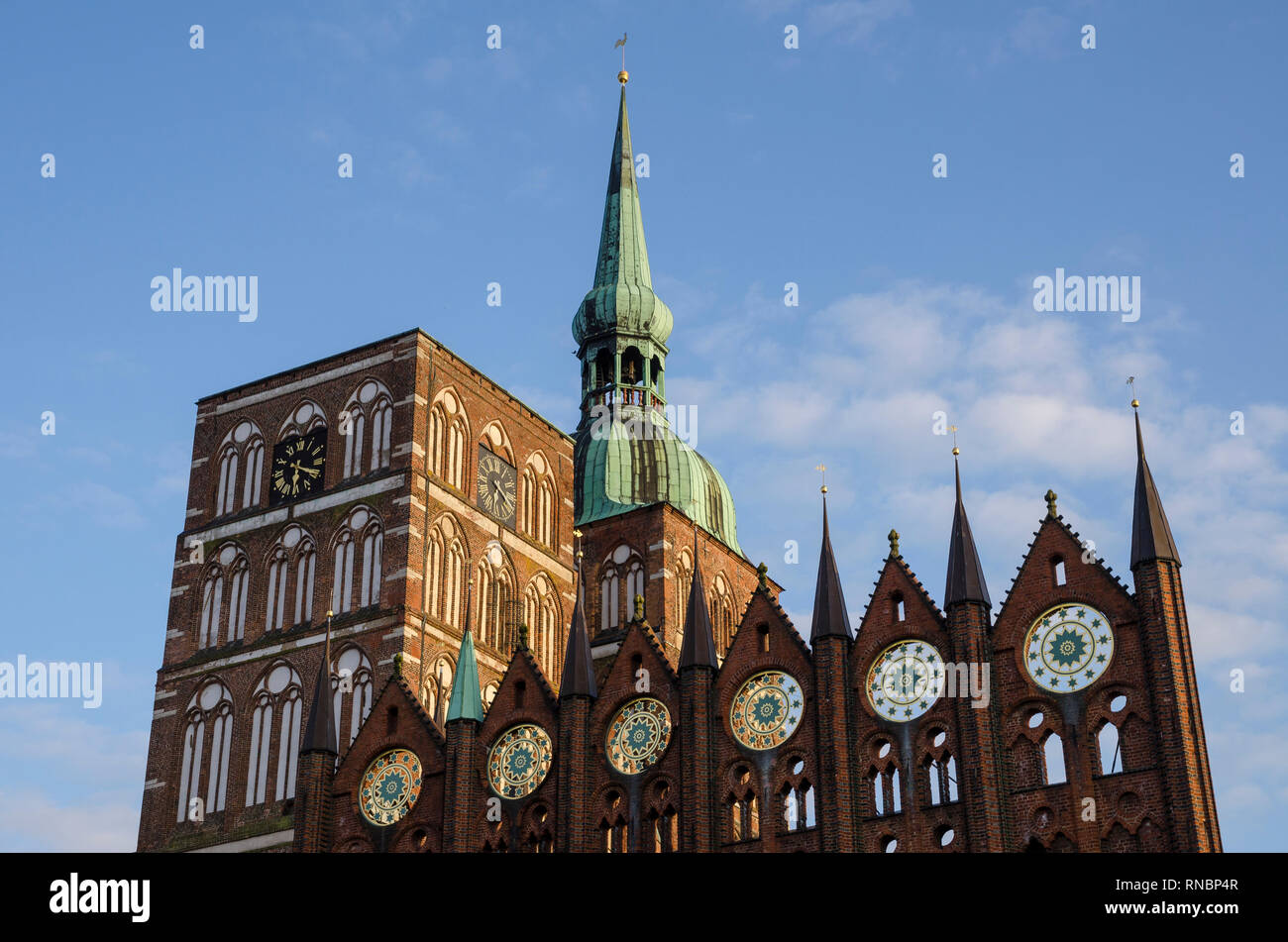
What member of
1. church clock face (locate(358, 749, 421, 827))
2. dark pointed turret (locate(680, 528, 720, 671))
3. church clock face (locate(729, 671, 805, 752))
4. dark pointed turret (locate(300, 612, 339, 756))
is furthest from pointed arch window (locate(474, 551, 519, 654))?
church clock face (locate(729, 671, 805, 752))

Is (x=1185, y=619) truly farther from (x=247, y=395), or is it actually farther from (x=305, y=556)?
(x=247, y=395)

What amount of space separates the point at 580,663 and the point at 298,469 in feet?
64.1

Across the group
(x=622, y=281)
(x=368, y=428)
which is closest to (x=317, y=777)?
(x=368, y=428)

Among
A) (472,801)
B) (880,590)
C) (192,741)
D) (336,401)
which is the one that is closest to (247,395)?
(336,401)

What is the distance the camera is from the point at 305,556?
68.5m

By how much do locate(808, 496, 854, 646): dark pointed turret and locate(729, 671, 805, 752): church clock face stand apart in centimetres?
142

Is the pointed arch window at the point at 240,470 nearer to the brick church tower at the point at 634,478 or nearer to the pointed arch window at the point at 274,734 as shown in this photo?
the pointed arch window at the point at 274,734

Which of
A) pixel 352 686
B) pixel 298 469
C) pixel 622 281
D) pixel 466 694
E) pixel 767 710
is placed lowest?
pixel 767 710

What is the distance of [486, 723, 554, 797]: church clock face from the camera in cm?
5391

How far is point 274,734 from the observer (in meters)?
65.7

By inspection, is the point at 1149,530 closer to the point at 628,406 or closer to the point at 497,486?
the point at 497,486

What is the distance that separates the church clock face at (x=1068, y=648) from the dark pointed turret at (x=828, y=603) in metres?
4.93

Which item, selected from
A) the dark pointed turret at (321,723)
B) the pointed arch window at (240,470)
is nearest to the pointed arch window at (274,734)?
the pointed arch window at (240,470)
